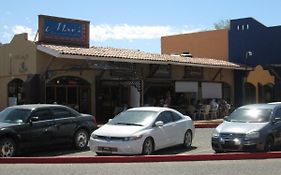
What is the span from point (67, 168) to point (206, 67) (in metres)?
24.3

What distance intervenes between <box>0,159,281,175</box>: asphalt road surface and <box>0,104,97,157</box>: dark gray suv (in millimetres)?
1163

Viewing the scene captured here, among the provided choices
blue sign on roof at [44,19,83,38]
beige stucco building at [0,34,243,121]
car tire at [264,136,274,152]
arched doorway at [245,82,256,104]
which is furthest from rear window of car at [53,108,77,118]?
arched doorway at [245,82,256,104]

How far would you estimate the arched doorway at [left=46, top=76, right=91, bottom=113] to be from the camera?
2642 centimetres

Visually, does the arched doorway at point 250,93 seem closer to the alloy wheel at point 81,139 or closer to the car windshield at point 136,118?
the alloy wheel at point 81,139

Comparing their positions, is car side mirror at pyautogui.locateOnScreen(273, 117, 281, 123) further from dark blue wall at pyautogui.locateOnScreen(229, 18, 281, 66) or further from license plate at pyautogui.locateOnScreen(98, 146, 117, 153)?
dark blue wall at pyautogui.locateOnScreen(229, 18, 281, 66)

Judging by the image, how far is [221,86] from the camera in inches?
1522

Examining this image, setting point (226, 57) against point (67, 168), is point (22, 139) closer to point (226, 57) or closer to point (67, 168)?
point (67, 168)

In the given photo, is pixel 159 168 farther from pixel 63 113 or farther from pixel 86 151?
pixel 63 113

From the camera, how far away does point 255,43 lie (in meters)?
41.4

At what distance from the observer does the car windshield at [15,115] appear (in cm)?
1507

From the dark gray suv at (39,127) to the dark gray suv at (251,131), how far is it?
14.6 feet

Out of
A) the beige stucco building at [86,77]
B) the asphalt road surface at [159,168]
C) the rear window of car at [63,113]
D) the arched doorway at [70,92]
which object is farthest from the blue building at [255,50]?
the asphalt road surface at [159,168]

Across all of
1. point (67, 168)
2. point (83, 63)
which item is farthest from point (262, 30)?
point (67, 168)

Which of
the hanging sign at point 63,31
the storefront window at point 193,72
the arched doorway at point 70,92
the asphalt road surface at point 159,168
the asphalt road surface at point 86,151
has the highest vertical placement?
the hanging sign at point 63,31
